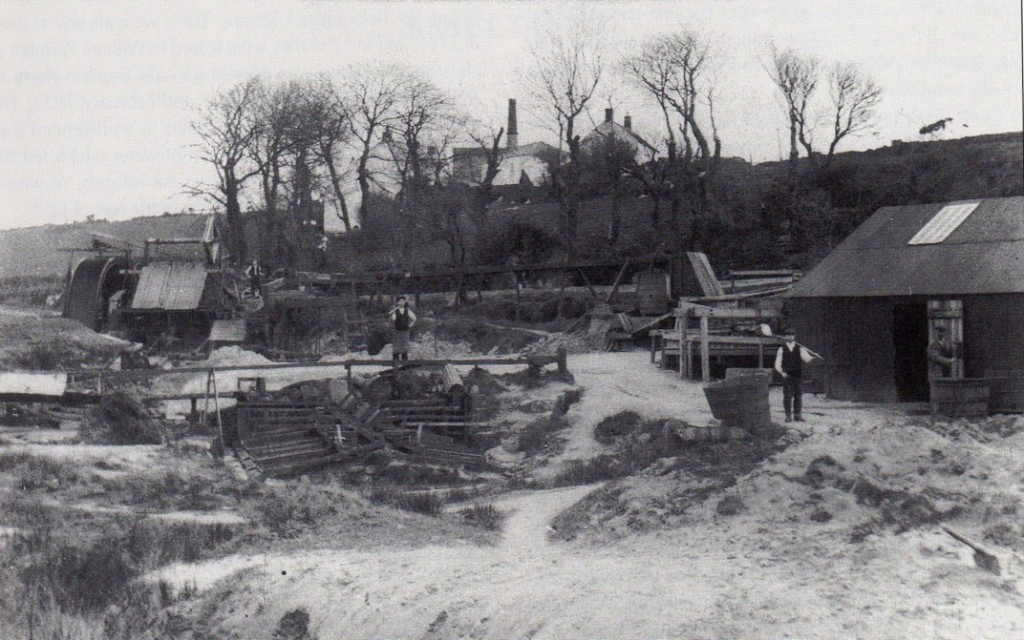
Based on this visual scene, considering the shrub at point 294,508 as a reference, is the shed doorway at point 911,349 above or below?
above

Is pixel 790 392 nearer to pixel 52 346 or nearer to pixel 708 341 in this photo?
pixel 708 341

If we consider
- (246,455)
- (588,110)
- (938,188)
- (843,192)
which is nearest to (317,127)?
(588,110)

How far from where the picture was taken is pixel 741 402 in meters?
13.9

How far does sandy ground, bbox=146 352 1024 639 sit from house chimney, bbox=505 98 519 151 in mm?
55040

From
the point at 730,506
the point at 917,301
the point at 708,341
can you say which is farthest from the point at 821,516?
the point at 708,341

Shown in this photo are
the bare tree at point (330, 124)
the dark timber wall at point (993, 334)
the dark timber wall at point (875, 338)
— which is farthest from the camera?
the bare tree at point (330, 124)

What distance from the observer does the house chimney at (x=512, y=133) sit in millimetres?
64938

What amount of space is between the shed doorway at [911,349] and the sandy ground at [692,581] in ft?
24.2

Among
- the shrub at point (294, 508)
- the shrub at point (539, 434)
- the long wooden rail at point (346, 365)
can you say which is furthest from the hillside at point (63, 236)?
the shrub at point (294, 508)

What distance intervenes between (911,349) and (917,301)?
62.7 inches

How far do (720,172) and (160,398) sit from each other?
1311 inches

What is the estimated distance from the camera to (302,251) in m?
54.6

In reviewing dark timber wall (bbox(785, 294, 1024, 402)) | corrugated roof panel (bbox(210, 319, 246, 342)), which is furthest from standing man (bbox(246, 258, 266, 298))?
dark timber wall (bbox(785, 294, 1024, 402))

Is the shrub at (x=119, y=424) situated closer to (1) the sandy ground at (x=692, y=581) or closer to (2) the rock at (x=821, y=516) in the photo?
(1) the sandy ground at (x=692, y=581)
